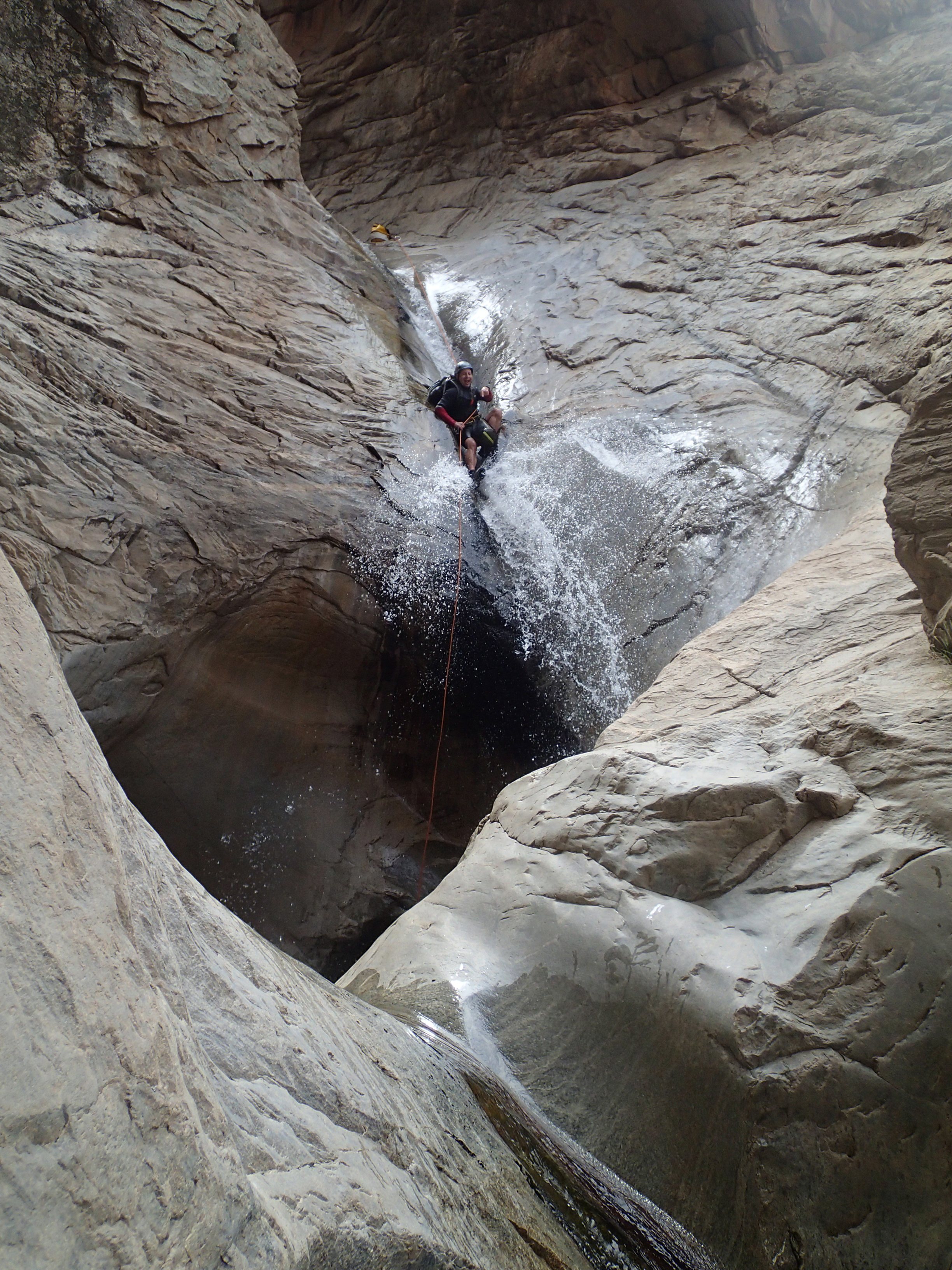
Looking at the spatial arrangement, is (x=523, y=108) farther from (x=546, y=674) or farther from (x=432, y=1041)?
(x=432, y=1041)

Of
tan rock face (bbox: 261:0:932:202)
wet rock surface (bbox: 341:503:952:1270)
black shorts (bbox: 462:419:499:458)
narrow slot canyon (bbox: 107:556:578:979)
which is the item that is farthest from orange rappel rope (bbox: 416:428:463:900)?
tan rock face (bbox: 261:0:932:202)

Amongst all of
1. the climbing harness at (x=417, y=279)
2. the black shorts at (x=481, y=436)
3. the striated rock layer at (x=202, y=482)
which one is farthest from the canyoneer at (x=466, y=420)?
the climbing harness at (x=417, y=279)

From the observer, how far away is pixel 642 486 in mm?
5938

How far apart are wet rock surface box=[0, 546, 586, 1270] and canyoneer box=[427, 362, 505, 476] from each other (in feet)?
17.0

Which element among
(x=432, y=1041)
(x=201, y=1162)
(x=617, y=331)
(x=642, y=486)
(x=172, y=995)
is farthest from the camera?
(x=617, y=331)

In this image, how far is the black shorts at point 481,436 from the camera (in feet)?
21.7

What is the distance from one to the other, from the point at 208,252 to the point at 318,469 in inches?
92.7

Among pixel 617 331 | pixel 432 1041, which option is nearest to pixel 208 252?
pixel 617 331

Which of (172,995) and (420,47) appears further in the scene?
(420,47)

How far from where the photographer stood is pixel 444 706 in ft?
19.1

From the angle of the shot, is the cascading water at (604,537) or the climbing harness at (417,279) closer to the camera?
the cascading water at (604,537)

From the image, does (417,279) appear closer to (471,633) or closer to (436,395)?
(436,395)

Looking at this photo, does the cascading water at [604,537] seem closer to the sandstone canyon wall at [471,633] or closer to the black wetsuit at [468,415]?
the sandstone canyon wall at [471,633]

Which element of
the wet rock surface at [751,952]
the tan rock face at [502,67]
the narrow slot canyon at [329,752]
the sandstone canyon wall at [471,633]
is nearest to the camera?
the sandstone canyon wall at [471,633]
